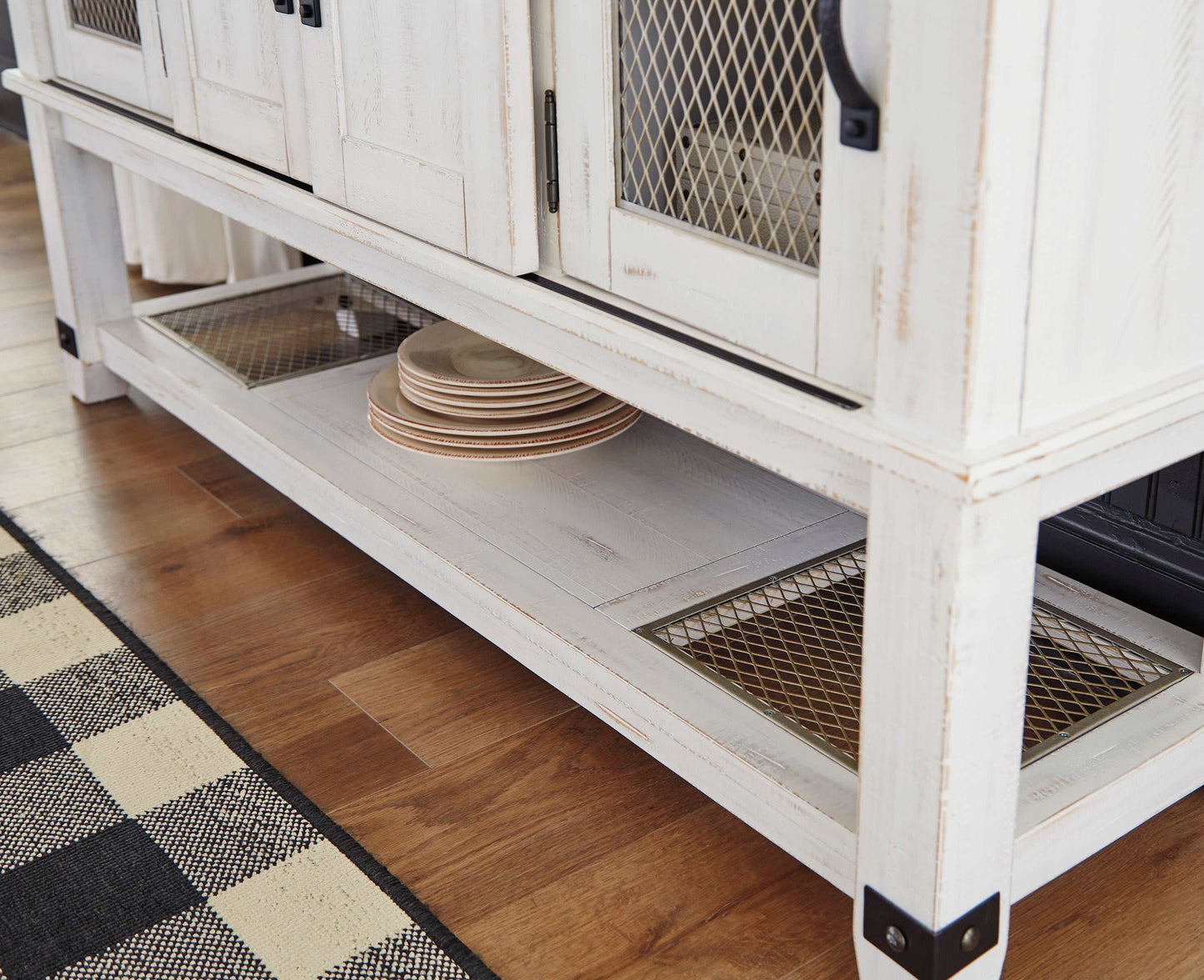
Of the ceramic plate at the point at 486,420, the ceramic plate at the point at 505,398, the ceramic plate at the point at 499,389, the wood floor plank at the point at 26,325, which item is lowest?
the wood floor plank at the point at 26,325

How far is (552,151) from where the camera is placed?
3.67 feet

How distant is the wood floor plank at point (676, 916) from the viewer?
1.10 metres

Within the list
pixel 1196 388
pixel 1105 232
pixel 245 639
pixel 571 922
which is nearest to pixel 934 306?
pixel 1105 232

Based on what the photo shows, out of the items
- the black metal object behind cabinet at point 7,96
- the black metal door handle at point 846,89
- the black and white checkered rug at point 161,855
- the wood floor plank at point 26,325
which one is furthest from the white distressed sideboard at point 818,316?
the black metal object behind cabinet at point 7,96

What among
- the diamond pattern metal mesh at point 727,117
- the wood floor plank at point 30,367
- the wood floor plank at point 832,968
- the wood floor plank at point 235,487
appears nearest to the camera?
the diamond pattern metal mesh at point 727,117

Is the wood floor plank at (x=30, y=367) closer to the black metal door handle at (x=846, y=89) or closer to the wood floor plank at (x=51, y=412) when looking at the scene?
the wood floor plank at (x=51, y=412)

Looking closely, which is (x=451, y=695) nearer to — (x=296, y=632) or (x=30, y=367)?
(x=296, y=632)

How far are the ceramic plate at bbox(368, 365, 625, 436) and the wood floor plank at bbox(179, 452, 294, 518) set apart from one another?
0.27 meters

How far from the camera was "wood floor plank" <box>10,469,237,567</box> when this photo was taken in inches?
70.8

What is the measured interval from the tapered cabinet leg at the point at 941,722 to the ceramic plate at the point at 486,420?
0.77 m

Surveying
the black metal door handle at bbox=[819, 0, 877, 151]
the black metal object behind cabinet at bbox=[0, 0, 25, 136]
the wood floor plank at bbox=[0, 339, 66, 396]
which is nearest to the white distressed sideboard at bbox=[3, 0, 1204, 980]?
the black metal door handle at bbox=[819, 0, 877, 151]

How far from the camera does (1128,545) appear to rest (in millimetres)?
1390

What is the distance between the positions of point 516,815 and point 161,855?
0.33 metres

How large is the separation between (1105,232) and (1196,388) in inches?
6.3
